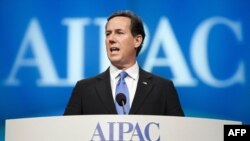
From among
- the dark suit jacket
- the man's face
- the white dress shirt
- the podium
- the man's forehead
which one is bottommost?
the podium

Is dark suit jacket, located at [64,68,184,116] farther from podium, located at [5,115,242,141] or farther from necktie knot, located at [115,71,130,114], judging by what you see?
podium, located at [5,115,242,141]

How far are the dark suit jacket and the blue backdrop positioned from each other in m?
0.26

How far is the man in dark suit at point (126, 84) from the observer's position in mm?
2943

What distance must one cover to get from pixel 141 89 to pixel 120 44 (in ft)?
0.96

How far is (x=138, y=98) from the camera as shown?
296 centimetres

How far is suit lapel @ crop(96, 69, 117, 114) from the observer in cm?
291

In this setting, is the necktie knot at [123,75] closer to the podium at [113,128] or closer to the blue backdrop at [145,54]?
the blue backdrop at [145,54]

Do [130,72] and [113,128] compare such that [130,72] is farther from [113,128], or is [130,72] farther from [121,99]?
[113,128]

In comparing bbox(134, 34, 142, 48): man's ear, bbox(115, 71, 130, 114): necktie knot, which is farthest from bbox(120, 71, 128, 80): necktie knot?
bbox(134, 34, 142, 48): man's ear

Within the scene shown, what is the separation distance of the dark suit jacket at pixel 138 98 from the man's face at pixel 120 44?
106mm

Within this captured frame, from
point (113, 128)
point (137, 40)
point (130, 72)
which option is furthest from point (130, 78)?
point (113, 128)

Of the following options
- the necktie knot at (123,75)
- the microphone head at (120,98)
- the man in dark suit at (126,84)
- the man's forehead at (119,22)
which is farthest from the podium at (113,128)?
the man's forehead at (119,22)

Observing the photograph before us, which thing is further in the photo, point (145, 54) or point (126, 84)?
point (145, 54)

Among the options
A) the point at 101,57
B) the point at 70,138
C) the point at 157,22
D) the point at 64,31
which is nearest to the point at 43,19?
the point at 64,31
